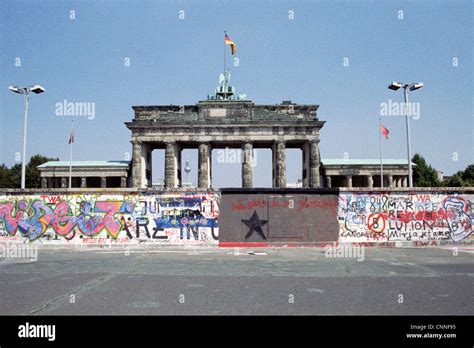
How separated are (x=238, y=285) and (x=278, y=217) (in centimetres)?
931

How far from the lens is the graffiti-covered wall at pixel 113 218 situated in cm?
1797

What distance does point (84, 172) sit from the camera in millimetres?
61969

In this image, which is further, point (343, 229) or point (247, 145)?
point (247, 145)

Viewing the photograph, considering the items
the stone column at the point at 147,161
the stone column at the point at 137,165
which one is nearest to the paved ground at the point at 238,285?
the stone column at the point at 137,165

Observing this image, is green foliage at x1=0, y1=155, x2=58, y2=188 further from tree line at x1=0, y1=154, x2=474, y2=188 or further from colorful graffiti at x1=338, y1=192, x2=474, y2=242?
colorful graffiti at x1=338, y1=192, x2=474, y2=242

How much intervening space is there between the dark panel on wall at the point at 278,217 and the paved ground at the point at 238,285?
3.56 metres

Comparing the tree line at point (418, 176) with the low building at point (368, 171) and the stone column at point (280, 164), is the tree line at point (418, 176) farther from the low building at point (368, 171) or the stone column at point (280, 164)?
the stone column at point (280, 164)

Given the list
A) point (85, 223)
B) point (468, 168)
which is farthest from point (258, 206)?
point (468, 168)

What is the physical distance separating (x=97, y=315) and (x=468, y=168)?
96229mm

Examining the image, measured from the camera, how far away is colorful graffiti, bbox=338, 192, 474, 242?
17.9 m

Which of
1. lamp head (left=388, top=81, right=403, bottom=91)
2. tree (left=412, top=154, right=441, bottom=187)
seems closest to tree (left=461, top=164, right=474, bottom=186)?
tree (left=412, top=154, right=441, bottom=187)

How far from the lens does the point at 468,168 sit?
8775 cm

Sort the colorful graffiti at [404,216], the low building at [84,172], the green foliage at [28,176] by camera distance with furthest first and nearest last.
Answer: the green foliage at [28,176] < the low building at [84,172] < the colorful graffiti at [404,216]
